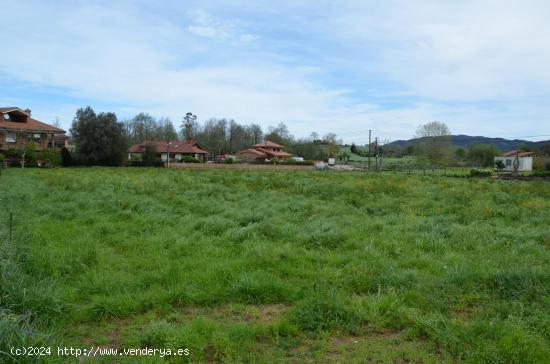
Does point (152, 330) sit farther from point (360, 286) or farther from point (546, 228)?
point (546, 228)

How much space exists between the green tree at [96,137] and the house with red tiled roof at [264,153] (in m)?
28.4

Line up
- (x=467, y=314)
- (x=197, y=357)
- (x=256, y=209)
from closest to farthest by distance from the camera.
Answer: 1. (x=197, y=357)
2. (x=467, y=314)
3. (x=256, y=209)

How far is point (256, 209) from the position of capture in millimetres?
12383

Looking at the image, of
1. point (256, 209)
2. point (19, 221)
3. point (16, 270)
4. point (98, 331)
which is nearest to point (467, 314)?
point (98, 331)

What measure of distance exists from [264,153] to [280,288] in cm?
8240

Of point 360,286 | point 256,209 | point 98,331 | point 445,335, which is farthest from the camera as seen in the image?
point 256,209

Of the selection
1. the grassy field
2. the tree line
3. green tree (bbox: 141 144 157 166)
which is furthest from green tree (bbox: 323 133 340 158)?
the grassy field

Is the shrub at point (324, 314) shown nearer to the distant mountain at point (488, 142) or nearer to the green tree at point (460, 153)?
the distant mountain at point (488, 142)

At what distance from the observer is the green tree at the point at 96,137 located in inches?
2084

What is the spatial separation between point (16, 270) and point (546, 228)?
1090cm

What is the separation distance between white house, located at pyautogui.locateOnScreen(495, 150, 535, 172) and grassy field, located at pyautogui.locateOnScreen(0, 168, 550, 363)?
236 ft

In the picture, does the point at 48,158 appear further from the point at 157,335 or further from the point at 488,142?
the point at 488,142

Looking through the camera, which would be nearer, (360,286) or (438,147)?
(360,286)

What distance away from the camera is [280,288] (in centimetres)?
546
